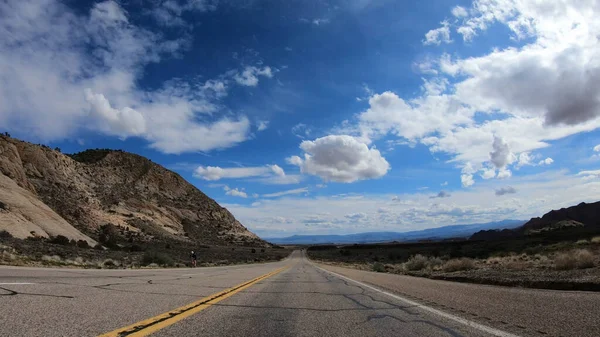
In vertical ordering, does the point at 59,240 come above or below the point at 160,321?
above

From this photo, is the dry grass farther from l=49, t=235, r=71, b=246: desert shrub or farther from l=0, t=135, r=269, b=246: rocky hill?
l=0, t=135, r=269, b=246: rocky hill

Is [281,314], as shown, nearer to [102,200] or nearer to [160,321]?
[160,321]

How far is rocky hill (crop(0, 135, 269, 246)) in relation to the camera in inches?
1623

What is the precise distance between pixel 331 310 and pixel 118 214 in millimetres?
73781

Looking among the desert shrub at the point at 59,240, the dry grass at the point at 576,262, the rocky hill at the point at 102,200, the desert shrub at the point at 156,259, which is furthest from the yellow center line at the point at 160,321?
the desert shrub at the point at 59,240

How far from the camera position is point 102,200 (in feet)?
245

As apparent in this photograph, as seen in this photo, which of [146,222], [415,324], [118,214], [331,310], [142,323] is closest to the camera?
[142,323]

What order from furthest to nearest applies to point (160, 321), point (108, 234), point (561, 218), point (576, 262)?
point (561, 218)
point (108, 234)
point (576, 262)
point (160, 321)

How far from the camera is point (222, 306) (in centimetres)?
761

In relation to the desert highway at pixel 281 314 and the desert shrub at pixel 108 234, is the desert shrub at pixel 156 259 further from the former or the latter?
the desert highway at pixel 281 314

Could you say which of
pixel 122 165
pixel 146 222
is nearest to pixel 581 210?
pixel 146 222

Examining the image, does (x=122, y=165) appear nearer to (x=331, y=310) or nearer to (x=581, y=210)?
(x=331, y=310)

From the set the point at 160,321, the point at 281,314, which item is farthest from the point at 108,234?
the point at 160,321

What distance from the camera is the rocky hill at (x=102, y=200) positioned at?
41.2 metres
